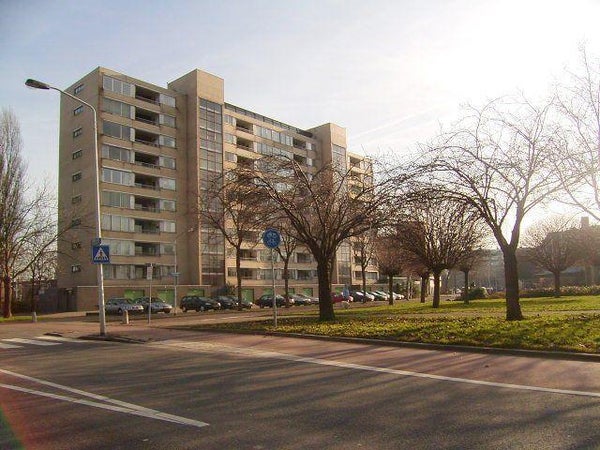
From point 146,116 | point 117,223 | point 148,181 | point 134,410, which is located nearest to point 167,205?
point 148,181

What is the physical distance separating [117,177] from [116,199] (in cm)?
257

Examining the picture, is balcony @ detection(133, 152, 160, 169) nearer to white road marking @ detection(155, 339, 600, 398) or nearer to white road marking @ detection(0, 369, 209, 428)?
white road marking @ detection(155, 339, 600, 398)

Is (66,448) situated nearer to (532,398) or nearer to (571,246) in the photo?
(532,398)

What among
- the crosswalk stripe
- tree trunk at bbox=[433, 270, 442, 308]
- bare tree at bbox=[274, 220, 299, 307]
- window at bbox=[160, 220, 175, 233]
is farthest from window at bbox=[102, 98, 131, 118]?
the crosswalk stripe

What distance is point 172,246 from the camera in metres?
66.4

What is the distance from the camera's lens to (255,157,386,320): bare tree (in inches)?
835

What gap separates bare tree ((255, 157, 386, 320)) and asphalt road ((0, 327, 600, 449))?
9.83 metres

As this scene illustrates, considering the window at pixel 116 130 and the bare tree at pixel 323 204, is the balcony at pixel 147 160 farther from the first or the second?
the bare tree at pixel 323 204

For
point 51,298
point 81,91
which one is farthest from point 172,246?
point 81,91

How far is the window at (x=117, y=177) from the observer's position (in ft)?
197

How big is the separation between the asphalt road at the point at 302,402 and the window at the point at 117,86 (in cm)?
5494

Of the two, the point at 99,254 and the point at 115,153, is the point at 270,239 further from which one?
the point at 115,153

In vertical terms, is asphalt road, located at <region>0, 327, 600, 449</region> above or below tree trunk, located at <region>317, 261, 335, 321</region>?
below

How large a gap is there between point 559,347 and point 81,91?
63525 mm
